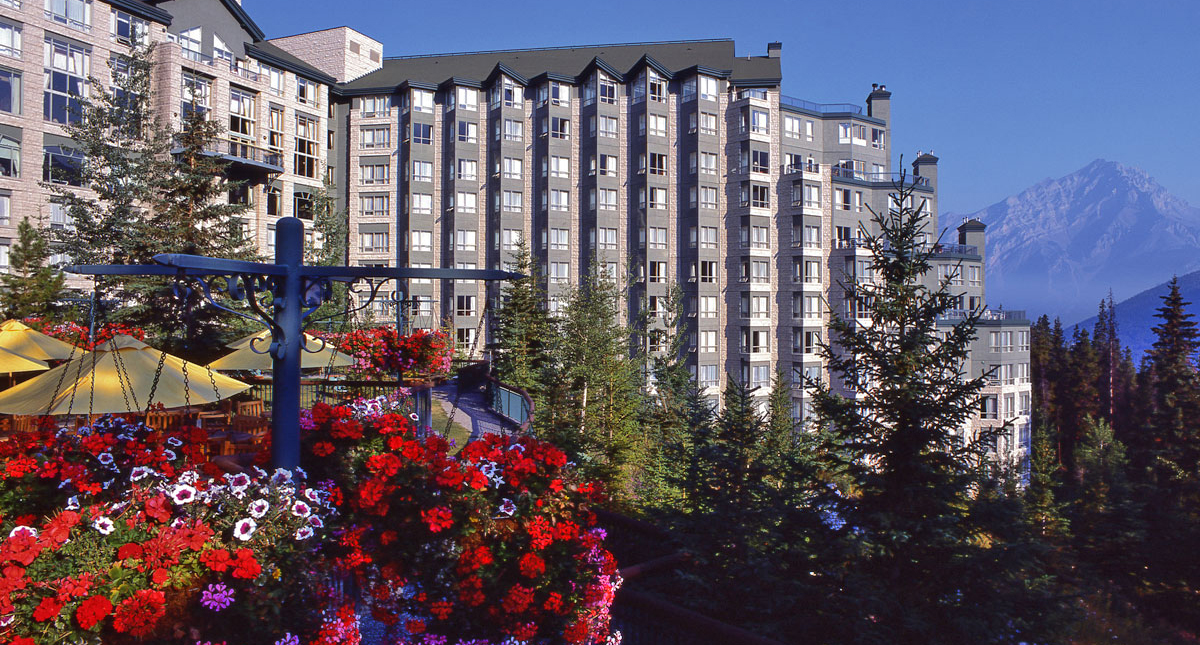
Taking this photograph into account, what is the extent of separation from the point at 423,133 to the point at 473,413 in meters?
41.1

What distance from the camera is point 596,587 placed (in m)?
5.22

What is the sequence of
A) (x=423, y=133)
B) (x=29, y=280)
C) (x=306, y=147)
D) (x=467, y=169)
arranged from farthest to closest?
(x=423, y=133) < (x=467, y=169) < (x=306, y=147) < (x=29, y=280)

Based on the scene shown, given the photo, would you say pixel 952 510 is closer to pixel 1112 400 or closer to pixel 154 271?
pixel 154 271

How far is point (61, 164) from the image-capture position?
36812mm

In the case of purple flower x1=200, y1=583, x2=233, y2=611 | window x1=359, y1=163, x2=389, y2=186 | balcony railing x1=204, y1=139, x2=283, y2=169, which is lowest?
purple flower x1=200, y1=583, x2=233, y2=611

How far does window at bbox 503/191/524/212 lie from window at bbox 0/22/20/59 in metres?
30.6

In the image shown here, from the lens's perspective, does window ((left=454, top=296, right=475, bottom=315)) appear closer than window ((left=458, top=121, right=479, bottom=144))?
Yes

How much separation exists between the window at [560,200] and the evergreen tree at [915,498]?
147ft

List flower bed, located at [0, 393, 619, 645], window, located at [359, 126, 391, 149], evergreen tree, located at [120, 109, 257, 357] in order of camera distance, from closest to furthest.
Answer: flower bed, located at [0, 393, 619, 645] < evergreen tree, located at [120, 109, 257, 357] < window, located at [359, 126, 391, 149]

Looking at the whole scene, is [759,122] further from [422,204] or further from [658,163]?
[422,204]

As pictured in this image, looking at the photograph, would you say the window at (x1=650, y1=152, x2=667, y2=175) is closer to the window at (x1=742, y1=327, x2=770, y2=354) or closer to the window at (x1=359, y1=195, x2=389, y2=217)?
the window at (x1=742, y1=327, x2=770, y2=354)

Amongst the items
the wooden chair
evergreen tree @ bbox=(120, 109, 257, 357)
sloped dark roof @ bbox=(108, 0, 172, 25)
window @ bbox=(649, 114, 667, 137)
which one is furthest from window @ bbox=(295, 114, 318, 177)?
the wooden chair

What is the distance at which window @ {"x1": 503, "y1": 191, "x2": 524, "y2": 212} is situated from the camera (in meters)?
57.2

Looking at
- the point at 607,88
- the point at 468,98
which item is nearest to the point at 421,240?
the point at 468,98
